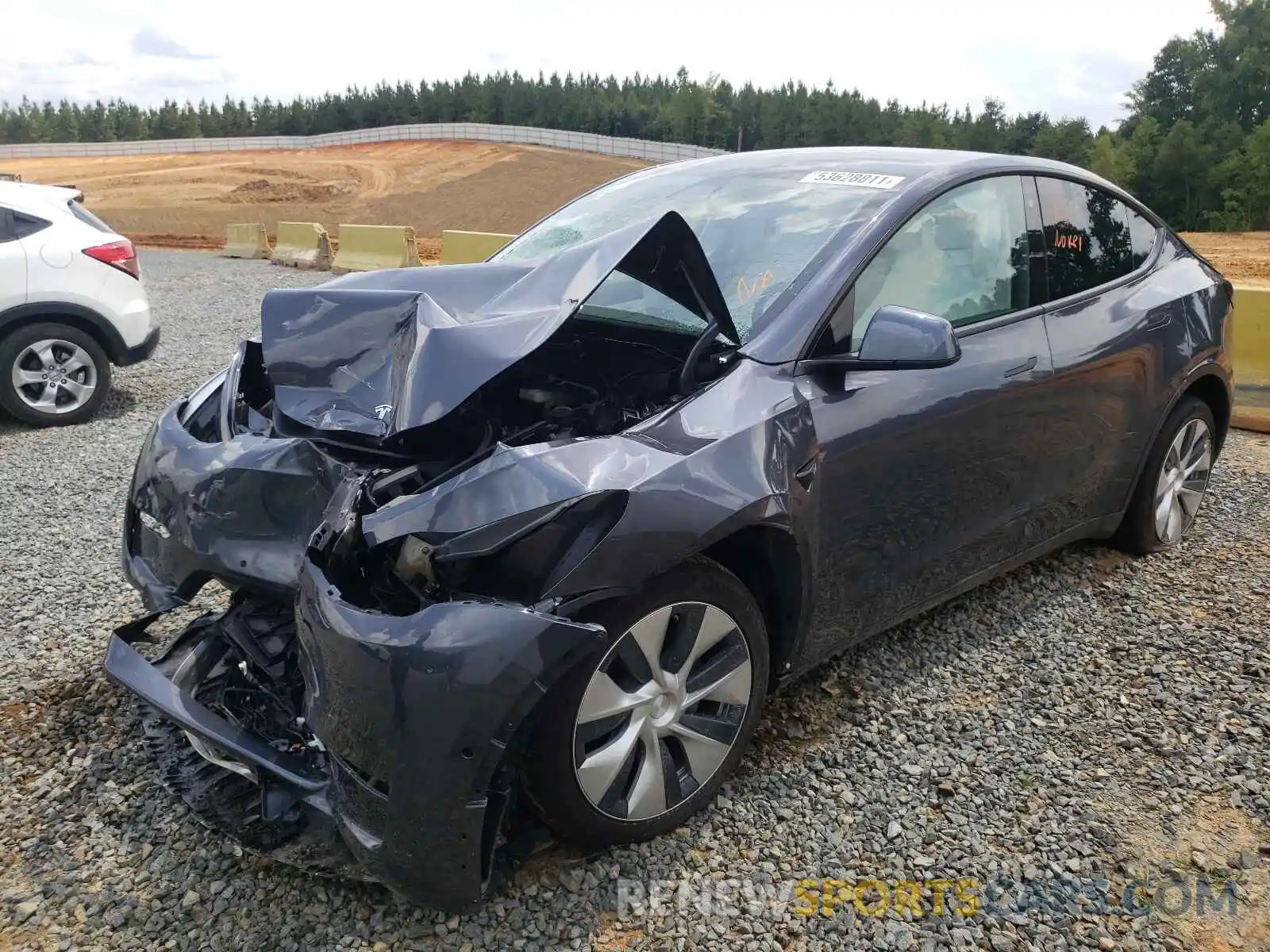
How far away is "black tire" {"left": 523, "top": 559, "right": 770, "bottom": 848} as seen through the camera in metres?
2.12

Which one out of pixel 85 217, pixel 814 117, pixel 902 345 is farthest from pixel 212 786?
pixel 814 117

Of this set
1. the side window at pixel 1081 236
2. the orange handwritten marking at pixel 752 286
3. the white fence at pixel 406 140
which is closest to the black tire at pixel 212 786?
the orange handwritten marking at pixel 752 286

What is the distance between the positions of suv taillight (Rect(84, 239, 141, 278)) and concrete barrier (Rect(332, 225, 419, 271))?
299 inches

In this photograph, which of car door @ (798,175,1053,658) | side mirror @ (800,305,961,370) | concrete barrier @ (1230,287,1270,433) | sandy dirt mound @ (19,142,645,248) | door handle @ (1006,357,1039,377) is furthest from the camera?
sandy dirt mound @ (19,142,645,248)

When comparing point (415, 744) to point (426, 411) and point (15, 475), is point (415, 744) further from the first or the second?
point (15, 475)

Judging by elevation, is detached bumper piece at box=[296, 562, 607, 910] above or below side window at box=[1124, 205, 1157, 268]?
below

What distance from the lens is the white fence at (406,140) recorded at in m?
58.3

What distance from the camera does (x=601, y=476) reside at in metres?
2.12

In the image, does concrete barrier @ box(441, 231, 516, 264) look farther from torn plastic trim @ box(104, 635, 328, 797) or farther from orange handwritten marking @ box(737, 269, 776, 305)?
torn plastic trim @ box(104, 635, 328, 797)

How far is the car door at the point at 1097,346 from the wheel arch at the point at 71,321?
6335 mm

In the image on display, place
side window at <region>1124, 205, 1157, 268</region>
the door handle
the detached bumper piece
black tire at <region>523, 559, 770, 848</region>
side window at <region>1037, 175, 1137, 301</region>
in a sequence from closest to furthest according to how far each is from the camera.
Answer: the detached bumper piece, black tire at <region>523, 559, 770, 848</region>, the door handle, side window at <region>1037, 175, 1137, 301</region>, side window at <region>1124, 205, 1157, 268</region>

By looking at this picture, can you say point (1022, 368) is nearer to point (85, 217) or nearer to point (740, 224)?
point (740, 224)

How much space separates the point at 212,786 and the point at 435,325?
1.35 metres

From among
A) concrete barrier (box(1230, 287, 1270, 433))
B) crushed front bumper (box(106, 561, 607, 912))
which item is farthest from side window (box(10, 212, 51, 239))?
concrete barrier (box(1230, 287, 1270, 433))
